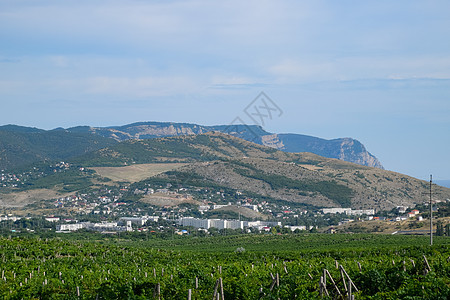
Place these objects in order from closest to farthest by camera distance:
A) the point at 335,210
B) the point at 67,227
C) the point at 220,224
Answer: the point at 67,227, the point at 220,224, the point at 335,210

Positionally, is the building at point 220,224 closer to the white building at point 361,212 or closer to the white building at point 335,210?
the white building at point 361,212

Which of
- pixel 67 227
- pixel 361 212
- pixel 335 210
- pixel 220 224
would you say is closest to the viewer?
pixel 67 227

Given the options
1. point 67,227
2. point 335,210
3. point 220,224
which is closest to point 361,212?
point 335,210

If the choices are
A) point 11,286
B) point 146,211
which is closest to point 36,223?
point 146,211

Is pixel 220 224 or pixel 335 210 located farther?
pixel 335 210

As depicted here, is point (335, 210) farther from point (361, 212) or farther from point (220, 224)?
point (220, 224)

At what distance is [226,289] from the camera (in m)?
20.7

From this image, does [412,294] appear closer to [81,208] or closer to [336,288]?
[336,288]

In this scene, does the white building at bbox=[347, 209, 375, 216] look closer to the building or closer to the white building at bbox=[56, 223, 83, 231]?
the building

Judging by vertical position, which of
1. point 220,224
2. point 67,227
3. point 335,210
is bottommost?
point 220,224

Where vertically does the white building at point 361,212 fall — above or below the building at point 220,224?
above

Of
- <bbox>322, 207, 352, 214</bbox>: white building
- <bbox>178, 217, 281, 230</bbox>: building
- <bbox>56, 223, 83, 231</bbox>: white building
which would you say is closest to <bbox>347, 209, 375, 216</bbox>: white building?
<bbox>322, 207, 352, 214</bbox>: white building

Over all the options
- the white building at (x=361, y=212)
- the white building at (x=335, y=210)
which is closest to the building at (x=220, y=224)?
the white building at (x=361, y=212)

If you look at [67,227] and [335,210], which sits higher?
[335,210]
